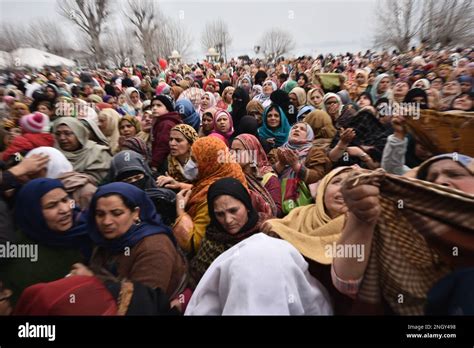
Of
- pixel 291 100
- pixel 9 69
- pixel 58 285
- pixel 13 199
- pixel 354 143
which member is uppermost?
pixel 9 69

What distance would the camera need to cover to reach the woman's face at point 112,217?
1.67 m

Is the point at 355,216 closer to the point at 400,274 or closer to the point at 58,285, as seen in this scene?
the point at 400,274

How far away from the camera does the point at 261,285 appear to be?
3.70ft

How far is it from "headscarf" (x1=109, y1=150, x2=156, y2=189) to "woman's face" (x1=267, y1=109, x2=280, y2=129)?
6.39ft

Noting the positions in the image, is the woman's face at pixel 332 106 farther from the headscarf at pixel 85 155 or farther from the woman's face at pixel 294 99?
the headscarf at pixel 85 155

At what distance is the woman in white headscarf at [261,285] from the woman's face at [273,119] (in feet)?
9.55

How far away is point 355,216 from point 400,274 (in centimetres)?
33

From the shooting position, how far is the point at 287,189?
8.56 feet

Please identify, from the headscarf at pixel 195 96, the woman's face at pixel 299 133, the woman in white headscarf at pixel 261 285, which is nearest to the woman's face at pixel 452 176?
the woman in white headscarf at pixel 261 285

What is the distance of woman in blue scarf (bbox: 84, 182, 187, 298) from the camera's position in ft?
5.21

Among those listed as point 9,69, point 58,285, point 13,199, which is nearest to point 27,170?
point 13,199

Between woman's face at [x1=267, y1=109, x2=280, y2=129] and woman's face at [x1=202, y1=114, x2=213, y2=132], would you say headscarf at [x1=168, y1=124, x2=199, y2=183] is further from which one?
woman's face at [x1=267, y1=109, x2=280, y2=129]

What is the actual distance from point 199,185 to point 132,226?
79cm

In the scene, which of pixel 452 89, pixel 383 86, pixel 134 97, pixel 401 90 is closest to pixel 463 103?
pixel 401 90
